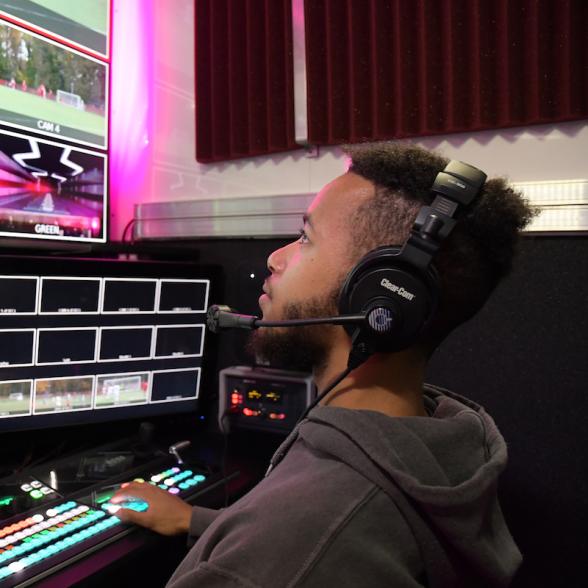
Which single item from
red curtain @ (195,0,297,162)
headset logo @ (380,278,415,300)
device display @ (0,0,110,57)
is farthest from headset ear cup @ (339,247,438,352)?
device display @ (0,0,110,57)

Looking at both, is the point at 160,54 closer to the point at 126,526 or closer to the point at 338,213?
the point at 338,213

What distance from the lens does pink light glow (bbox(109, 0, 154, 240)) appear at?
1682 mm

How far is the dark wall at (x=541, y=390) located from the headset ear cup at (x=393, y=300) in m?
0.68

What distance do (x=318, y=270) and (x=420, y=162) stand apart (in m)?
0.20

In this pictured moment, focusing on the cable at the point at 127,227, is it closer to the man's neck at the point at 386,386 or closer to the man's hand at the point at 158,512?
the man's hand at the point at 158,512

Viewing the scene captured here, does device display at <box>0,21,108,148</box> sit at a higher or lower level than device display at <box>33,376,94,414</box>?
higher

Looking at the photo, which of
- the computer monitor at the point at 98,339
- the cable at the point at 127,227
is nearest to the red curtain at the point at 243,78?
the cable at the point at 127,227

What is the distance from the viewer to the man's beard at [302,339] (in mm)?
728

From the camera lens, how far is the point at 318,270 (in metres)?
0.73

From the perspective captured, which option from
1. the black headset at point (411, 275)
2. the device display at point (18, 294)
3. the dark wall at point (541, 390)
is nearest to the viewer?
the black headset at point (411, 275)

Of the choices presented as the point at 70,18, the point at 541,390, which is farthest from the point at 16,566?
the point at 70,18

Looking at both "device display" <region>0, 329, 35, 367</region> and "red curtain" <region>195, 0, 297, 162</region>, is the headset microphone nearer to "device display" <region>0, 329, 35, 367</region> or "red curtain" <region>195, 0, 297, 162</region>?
"device display" <region>0, 329, 35, 367</region>

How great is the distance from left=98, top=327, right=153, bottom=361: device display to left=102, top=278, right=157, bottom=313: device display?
0.16ft

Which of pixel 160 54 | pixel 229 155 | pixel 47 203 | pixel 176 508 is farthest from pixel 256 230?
pixel 176 508
